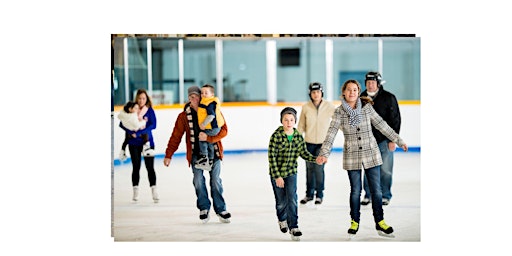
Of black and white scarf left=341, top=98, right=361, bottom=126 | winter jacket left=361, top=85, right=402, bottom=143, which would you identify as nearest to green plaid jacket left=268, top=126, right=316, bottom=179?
black and white scarf left=341, top=98, right=361, bottom=126

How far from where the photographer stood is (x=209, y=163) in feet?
29.0

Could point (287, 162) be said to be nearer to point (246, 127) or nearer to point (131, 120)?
point (246, 127)

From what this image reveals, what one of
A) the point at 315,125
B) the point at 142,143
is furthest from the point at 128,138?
the point at 315,125

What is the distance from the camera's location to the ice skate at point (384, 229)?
877 centimetres

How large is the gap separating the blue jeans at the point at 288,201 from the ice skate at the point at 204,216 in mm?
583

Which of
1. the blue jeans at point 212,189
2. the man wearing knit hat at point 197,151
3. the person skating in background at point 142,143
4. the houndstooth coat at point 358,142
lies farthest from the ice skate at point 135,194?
the houndstooth coat at point 358,142

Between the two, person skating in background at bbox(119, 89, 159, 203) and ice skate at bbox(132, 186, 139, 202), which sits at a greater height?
person skating in background at bbox(119, 89, 159, 203)

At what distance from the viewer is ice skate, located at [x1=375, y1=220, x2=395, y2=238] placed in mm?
8773

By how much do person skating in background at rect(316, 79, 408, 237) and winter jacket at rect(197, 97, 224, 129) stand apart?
88cm

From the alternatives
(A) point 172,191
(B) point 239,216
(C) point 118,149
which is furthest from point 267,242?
(C) point 118,149

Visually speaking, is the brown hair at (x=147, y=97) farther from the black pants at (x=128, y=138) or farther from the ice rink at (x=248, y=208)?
the ice rink at (x=248, y=208)

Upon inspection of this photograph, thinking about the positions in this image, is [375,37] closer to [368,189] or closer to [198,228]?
[368,189]

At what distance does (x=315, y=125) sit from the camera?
877 cm

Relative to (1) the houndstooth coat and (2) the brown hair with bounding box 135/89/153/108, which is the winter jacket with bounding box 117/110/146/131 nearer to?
(2) the brown hair with bounding box 135/89/153/108
